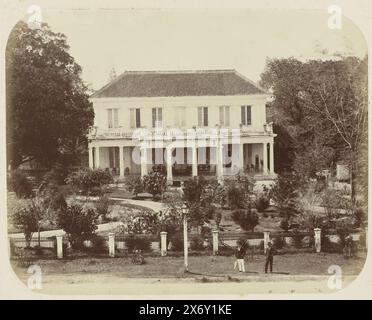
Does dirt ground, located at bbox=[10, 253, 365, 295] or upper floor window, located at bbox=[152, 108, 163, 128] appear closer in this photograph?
dirt ground, located at bbox=[10, 253, 365, 295]

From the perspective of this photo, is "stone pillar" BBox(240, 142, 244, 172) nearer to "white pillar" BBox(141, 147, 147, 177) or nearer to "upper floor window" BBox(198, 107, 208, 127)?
"upper floor window" BBox(198, 107, 208, 127)

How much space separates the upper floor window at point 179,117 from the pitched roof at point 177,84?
0.13m

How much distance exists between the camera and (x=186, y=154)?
699 centimetres

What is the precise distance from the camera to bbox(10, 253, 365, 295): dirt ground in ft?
22.4

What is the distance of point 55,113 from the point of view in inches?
272

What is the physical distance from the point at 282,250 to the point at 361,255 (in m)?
0.70

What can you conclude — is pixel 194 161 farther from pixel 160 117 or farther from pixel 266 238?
pixel 266 238

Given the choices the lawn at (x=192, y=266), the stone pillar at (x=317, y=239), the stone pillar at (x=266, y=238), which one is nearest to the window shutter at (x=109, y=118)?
the lawn at (x=192, y=266)

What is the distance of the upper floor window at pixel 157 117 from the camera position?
6984 millimetres

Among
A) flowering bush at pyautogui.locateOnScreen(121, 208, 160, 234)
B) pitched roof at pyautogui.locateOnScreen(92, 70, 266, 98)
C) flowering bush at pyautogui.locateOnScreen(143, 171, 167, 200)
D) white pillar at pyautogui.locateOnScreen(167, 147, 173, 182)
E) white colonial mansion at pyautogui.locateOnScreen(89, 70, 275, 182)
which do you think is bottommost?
flowering bush at pyautogui.locateOnScreen(121, 208, 160, 234)

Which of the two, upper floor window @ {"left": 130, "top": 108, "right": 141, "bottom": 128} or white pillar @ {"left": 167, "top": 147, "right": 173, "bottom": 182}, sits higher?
upper floor window @ {"left": 130, "top": 108, "right": 141, "bottom": 128}

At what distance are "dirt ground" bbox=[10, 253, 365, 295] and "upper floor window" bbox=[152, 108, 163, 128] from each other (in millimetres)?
1183

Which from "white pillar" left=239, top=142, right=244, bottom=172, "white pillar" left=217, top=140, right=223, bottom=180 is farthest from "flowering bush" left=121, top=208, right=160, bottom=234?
"white pillar" left=239, top=142, right=244, bottom=172

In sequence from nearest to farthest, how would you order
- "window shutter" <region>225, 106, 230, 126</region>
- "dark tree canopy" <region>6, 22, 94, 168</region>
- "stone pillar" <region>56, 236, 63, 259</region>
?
"dark tree canopy" <region>6, 22, 94, 168</region>
"stone pillar" <region>56, 236, 63, 259</region>
"window shutter" <region>225, 106, 230, 126</region>
